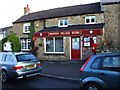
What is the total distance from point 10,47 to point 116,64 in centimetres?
2226

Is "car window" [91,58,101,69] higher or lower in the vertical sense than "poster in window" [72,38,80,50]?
lower

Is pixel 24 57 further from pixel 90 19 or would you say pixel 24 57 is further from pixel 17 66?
pixel 90 19

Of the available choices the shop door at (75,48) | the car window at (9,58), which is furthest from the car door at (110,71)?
the shop door at (75,48)

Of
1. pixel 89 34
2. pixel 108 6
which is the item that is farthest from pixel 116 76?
pixel 108 6

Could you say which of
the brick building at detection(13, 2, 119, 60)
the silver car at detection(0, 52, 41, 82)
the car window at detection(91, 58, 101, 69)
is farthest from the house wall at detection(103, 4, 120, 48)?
the car window at detection(91, 58, 101, 69)

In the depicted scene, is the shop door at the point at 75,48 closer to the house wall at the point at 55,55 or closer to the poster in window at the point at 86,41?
the house wall at the point at 55,55

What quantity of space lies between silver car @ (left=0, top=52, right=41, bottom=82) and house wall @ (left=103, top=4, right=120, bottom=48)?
34.3 ft

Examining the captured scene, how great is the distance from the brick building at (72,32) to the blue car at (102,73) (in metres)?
12.6

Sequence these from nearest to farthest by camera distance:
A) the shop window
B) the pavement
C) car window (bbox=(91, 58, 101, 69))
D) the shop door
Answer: car window (bbox=(91, 58, 101, 69)) < the pavement < the shop window < the shop door

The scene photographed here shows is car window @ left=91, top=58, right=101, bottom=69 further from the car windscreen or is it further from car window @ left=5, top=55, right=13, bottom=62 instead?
car window @ left=5, top=55, right=13, bottom=62

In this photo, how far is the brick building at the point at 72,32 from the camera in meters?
21.2

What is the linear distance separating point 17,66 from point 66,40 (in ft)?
39.4

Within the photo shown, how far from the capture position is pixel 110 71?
7.25m

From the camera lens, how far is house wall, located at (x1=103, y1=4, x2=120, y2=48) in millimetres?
20891
